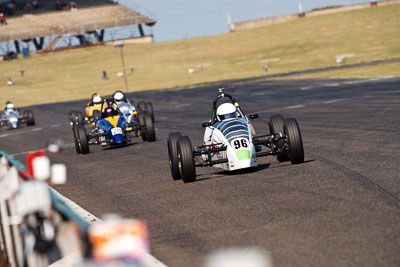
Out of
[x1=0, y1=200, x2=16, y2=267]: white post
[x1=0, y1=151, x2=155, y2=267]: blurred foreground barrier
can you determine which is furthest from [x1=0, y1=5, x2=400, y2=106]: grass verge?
[x1=0, y1=151, x2=155, y2=267]: blurred foreground barrier

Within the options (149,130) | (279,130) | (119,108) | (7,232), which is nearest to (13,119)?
(119,108)

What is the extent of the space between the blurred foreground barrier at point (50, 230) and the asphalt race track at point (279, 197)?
129 cm

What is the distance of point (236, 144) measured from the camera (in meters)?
12.5

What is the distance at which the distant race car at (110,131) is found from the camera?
70.3 ft

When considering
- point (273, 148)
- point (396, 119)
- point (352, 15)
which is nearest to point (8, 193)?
point (273, 148)

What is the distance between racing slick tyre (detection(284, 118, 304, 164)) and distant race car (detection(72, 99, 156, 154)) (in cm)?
922

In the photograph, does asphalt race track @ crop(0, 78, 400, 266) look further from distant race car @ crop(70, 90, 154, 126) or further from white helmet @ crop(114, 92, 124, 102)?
white helmet @ crop(114, 92, 124, 102)

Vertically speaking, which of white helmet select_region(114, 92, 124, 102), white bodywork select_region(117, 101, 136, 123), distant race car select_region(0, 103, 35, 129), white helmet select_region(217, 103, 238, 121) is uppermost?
white helmet select_region(217, 103, 238, 121)

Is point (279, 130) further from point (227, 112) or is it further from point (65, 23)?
point (65, 23)

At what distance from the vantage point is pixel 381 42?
7594 cm

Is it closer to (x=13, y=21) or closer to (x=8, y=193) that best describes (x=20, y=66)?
(x=13, y=21)

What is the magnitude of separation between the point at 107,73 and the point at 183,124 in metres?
55.9

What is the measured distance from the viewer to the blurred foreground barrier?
3.66 meters

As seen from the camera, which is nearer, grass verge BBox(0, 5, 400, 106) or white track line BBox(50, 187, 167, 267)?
white track line BBox(50, 187, 167, 267)
